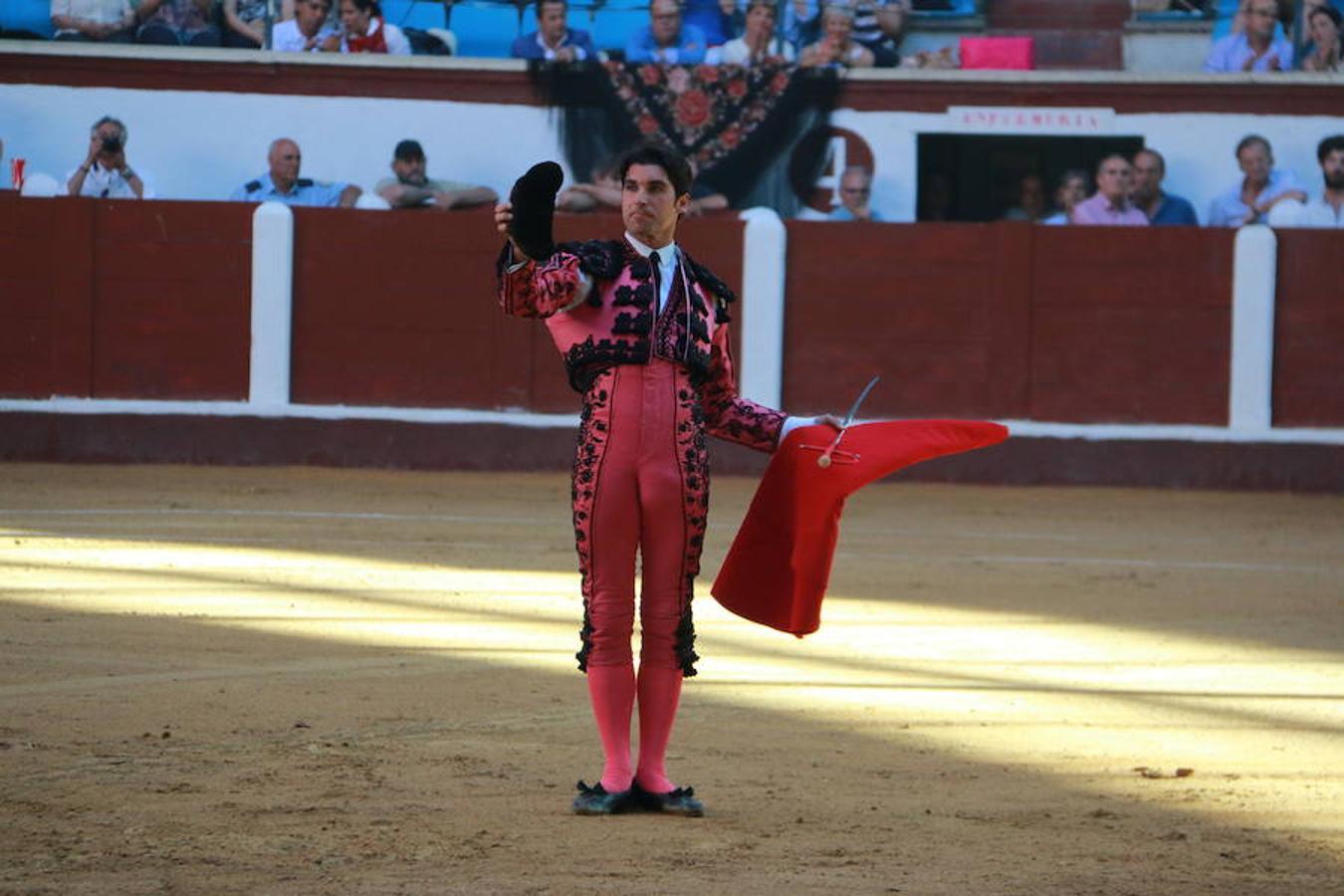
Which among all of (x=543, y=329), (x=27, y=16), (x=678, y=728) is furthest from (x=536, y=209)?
(x=27, y=16)

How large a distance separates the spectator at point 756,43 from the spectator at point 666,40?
0.17 m

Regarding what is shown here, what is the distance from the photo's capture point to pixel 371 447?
11.1m

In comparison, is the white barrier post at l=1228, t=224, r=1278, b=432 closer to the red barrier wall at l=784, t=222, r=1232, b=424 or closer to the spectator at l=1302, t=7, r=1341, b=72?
the red barrier wall at l=784, t=222, r=1232, b=424

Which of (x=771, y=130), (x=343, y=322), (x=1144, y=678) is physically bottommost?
(x=1144, y=678)

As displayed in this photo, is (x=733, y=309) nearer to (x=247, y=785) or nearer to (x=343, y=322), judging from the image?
(x=343, y=322)

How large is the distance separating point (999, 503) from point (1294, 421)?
1976 mm

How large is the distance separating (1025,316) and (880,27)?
2.23m

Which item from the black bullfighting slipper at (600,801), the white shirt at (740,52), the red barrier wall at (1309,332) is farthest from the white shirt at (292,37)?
the black bullfighting slipper at (600,801)

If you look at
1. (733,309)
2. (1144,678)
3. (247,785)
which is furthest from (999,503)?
(247,785)

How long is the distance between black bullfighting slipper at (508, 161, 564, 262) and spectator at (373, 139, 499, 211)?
332 inches

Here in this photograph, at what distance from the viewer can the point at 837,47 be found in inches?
483

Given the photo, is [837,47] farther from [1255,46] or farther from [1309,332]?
[1309,332]

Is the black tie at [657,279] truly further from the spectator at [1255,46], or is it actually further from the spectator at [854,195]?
the spectator at [1255,46]

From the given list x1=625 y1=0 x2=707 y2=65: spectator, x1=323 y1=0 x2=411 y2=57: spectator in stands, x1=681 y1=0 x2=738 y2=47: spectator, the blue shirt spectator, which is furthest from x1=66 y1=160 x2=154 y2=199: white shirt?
the blue shirt spectator
